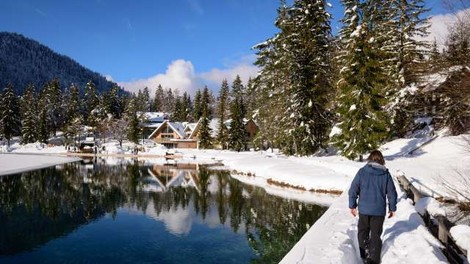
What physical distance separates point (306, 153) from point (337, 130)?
614cm

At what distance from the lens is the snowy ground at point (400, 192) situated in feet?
24.5

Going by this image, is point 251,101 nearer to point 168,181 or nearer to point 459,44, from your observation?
point 168,181

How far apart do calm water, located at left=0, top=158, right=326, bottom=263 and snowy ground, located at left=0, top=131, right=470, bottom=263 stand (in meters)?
2.52

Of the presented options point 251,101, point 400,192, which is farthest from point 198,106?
point 400,192

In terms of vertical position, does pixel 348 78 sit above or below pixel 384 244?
above

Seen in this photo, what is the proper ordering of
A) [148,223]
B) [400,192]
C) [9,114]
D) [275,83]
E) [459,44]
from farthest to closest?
[9,114] → [275,83] → [148,223] → [400,192] → [459,44]

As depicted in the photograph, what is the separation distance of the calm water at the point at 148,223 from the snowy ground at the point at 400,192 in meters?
2.52

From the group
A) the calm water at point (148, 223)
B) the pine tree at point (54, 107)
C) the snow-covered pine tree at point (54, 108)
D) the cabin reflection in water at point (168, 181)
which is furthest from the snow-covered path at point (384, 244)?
the snow-covered pine tree at point (54, 108)

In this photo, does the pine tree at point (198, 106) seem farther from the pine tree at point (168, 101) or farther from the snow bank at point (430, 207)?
the snow bank at point (430, 207)

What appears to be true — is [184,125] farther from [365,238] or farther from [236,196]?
[365,238]

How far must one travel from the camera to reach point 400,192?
14.7 m

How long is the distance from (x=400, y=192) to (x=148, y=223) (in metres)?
10.7

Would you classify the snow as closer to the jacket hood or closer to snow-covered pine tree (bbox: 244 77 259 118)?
the jacket hood

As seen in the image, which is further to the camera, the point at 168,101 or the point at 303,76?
the point at 168,101
